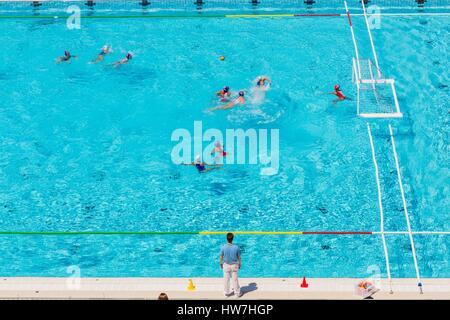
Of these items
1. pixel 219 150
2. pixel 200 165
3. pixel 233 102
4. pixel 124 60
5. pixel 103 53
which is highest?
pixel 103 53

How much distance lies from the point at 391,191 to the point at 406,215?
1.19m

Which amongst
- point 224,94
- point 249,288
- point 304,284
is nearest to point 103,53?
point 224,94

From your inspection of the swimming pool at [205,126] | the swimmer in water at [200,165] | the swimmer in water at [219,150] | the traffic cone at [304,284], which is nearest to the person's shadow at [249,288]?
the traffic cone at [304,284]

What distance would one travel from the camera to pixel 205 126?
29.5 meters

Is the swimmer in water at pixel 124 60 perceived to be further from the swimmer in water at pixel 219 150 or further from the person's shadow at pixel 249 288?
the person's shadow at pixel 249 288

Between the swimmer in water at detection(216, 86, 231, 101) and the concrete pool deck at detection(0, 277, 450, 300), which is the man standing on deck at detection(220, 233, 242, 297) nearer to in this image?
the concrete pool deck at detection(0, 277, 450, 300)

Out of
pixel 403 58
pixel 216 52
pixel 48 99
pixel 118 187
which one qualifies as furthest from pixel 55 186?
pixel 403 58

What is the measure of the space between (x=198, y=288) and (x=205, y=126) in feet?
28.2

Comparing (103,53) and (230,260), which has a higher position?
(103,53)

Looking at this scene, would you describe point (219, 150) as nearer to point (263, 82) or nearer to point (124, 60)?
point (263, 82)

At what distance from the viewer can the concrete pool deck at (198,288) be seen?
2145 centimetres

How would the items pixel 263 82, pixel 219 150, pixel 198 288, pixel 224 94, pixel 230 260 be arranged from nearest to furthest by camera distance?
pixel 230 260
pixel 198 288
pixel 219 150
pixel 224 94
pixel 263 82

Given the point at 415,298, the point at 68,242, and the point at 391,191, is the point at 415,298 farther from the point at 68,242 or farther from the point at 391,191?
the point at 68,242

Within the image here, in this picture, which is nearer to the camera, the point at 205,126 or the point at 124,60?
the point at 205,126
